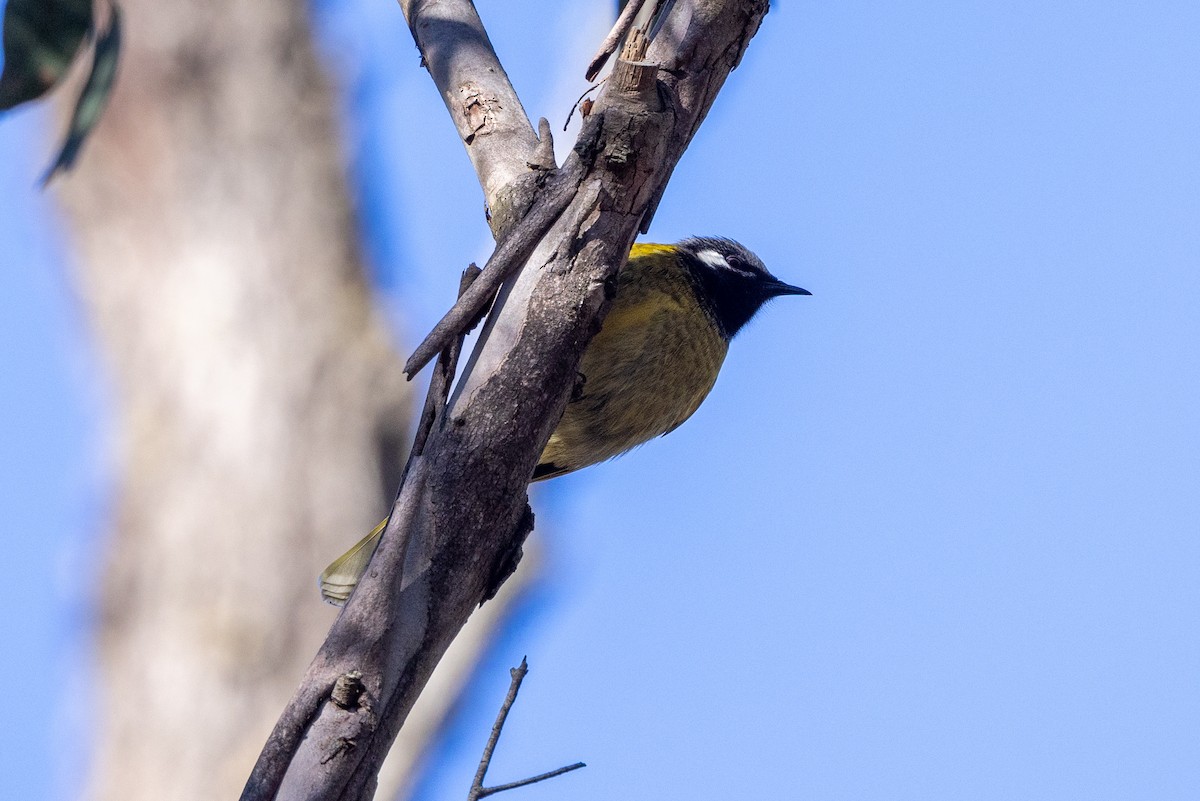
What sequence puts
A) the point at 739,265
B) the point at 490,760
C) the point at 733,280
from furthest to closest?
the point at 739,265 < the point at 733,280 < the point at 490,760

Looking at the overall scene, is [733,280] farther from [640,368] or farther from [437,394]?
[437,394]

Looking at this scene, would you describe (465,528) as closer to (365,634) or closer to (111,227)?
(365,634)

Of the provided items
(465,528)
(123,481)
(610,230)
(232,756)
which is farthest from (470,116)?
(123,481)

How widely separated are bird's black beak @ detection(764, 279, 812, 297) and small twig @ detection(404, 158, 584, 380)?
8.76 ft

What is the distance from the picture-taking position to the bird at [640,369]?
3.31 metres

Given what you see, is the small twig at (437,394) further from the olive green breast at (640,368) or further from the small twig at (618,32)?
the olive green breast at (640,368)

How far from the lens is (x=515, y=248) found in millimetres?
2025

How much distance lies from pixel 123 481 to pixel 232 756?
1.42 meters

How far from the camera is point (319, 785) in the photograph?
1.57 meters

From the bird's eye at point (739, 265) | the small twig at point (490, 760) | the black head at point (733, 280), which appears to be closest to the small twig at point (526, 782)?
the small twig at point (490, 760)

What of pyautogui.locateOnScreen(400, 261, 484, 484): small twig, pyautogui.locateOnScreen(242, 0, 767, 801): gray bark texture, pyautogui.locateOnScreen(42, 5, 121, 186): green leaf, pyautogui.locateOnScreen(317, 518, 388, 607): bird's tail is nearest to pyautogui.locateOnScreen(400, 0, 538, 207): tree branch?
pyautogui.locateOnScreen(242, 0, 767, 801): gray bark texture

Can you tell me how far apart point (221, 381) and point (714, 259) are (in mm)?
2111

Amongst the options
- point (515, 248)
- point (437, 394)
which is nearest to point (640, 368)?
point (515, 248)

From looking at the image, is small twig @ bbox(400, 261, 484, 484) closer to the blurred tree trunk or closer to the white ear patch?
the white ear patch
